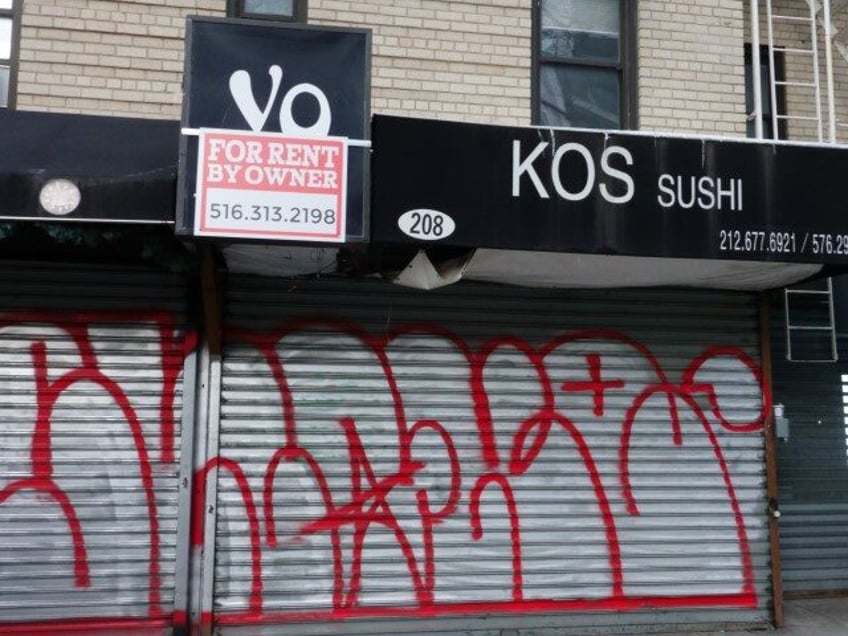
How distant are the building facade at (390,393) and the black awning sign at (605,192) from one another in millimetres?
84

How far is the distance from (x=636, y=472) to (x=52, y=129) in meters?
5.04

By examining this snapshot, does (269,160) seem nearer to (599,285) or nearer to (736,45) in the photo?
(599,285)

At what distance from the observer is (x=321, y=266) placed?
6105mm

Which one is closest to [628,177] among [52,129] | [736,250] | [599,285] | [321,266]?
[736,250]

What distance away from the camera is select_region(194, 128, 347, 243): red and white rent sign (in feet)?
16.2

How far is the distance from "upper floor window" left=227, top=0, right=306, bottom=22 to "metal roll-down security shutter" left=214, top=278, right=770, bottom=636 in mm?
2244

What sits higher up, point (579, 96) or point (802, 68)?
point (802, 68)

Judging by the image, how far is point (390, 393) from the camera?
20.9 feet

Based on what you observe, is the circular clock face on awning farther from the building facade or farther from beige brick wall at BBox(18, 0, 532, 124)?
beige brick wall at BBox(18, 0, 532, 124)

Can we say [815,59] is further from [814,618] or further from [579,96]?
[814,618]

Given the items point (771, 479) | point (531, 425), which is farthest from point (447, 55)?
point (771, 479)

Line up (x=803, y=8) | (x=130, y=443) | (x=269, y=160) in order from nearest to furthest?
(x=269, y=160) → (x=130, y=443) → (x=803, y=8)

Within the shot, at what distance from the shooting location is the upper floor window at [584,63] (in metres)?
7.14

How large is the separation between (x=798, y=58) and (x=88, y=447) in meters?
7.42
